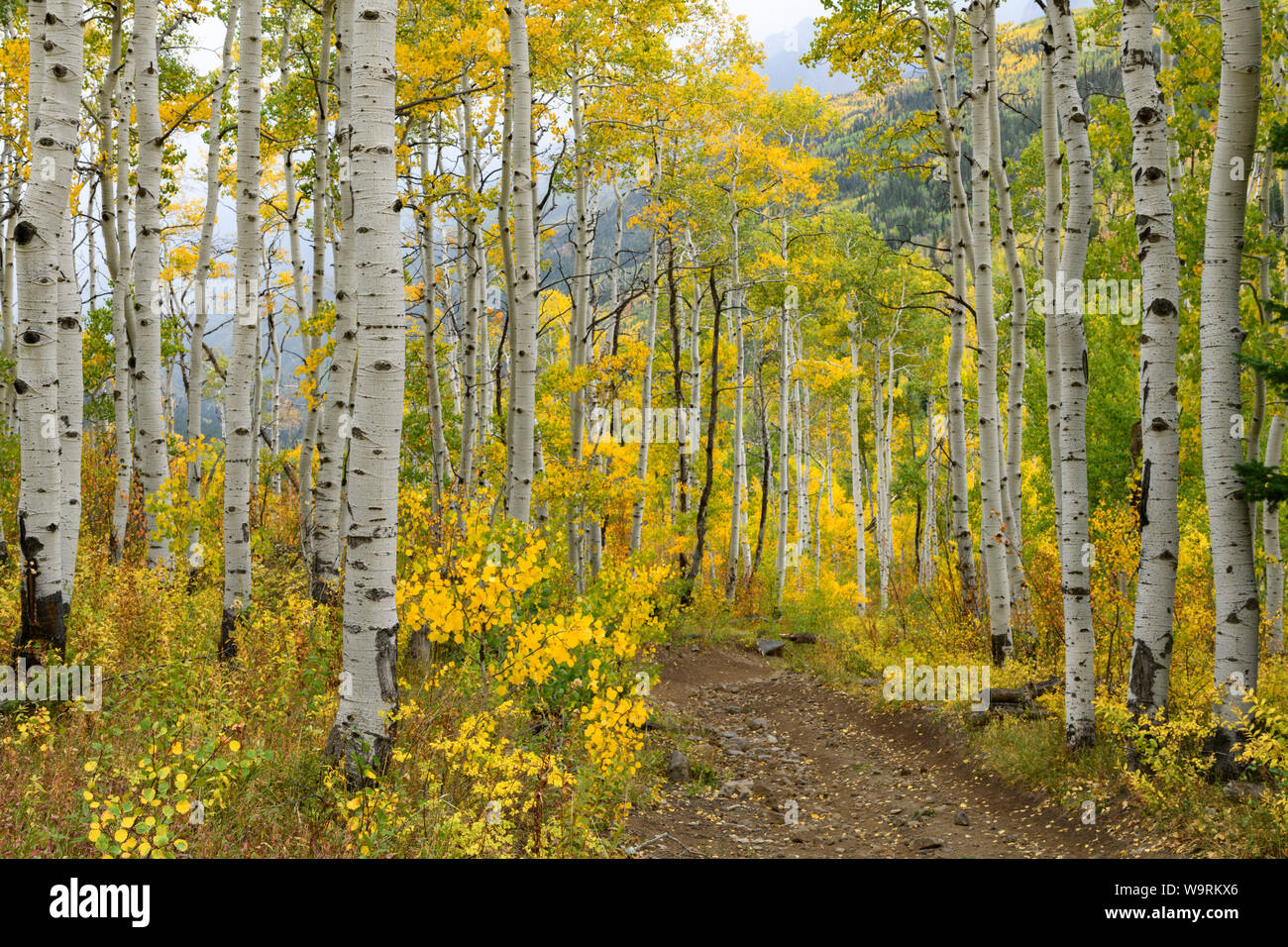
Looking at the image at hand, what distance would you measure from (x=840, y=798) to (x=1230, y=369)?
4.41 metres

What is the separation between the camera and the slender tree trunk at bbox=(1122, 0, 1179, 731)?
516cm

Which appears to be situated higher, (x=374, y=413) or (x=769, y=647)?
(x=374, y=413)

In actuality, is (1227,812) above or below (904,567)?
above

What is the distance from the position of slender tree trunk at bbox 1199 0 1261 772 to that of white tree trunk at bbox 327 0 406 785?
16.4ft

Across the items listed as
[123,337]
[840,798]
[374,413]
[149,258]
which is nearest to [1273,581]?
[840,798]

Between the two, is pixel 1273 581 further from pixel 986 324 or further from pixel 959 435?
pixel 986 324

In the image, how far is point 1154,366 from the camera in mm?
5258

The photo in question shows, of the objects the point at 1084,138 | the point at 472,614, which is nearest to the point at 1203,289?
the point at 1084,138

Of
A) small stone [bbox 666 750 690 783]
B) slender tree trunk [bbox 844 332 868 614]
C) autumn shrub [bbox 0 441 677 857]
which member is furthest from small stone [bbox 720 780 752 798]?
slender tree trunk [bbox 844 332 868 614]

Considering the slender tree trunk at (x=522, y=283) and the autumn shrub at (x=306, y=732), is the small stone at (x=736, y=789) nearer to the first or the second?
the autumn shrub at (x=306, y=732)

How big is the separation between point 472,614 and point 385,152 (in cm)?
252

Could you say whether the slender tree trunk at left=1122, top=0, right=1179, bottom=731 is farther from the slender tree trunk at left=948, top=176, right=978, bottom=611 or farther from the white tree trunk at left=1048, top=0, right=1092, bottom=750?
the slender tree trunk at left=948, top=176, right=978, bottom=611
